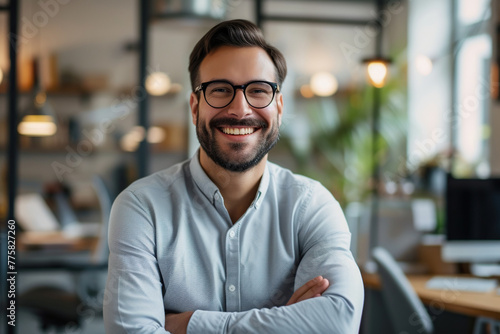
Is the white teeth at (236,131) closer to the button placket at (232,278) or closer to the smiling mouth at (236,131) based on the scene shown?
the smiling mouth at (236,131)

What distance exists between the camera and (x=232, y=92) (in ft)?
5.19

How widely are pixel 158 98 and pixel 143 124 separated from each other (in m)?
0.37

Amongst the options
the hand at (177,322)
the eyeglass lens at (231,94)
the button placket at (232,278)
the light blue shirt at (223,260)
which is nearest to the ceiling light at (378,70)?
the light blue shirt at (223,260)

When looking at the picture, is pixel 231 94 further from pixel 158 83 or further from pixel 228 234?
pixel 158 83

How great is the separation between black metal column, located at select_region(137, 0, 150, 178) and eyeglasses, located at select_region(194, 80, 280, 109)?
360 centimetres

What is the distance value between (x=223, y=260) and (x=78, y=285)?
331 centimetres

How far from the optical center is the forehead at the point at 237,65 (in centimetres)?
158

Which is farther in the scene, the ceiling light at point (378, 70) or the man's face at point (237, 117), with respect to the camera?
the ceiling light at point (378, 70)

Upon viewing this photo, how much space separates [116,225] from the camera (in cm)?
159

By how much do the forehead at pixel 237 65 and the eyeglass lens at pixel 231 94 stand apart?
0.02m

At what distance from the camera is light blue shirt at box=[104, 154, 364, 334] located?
149 centimetres

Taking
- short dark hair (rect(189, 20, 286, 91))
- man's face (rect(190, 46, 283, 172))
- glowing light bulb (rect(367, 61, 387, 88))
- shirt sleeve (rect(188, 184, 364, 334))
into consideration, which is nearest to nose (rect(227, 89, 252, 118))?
man's face (rect(190, 46, 283, 172))

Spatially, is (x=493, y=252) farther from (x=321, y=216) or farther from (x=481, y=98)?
(x=481, y=98)

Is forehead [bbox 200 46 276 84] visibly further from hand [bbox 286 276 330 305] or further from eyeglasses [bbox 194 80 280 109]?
hand [bbox 286 276 330 305]
